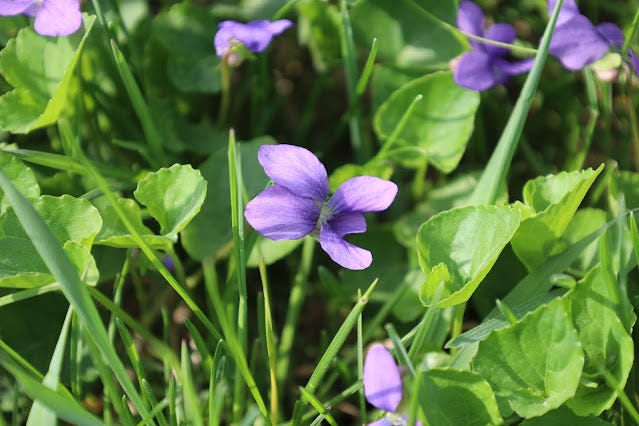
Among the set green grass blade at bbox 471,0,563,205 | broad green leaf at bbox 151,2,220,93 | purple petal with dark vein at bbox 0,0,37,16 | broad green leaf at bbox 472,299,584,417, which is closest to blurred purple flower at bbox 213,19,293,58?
broad green leaf at bbox 151,2,220,93

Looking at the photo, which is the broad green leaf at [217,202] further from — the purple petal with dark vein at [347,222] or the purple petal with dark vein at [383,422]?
the purple petal with dark vein at [383,422]

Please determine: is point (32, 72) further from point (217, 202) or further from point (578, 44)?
point (578, 44)

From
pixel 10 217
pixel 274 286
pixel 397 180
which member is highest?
pixel 10 217

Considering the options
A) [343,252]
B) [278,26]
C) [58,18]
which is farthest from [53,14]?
[343,252]

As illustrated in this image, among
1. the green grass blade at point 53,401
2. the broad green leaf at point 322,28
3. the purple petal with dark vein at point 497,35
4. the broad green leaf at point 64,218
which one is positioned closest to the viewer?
the green grass blade at point 53,401

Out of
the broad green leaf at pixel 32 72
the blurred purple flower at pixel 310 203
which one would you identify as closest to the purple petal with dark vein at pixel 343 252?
the blurred purple flower at pixel 310 203

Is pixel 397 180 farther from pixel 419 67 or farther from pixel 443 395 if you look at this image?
pixel 443 395

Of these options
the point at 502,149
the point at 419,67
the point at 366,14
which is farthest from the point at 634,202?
the point at 366,14
